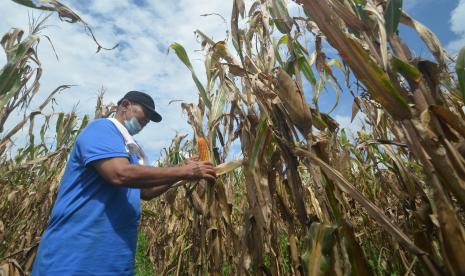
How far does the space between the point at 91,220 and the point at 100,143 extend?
429 millimetres

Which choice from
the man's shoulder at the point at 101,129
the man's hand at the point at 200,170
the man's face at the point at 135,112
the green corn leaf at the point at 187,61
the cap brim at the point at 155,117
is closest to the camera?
the man's hand at the point at 200,170

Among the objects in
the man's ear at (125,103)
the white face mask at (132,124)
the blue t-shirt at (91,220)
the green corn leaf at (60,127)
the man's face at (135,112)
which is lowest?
the blue t-shirt at (91,220)

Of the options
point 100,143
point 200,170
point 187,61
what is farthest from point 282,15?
point 100,143

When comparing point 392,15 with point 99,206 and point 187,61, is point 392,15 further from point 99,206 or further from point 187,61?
A: point 99,206

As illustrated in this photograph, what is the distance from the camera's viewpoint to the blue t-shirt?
1.83 meters

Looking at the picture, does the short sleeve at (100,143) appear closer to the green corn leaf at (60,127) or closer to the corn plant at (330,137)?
the corn plant at (330,137)

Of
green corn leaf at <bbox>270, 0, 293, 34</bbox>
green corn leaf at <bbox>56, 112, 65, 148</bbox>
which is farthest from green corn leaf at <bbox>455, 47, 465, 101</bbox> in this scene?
green corn leaf at <bbox>56, 112, 65, 148</bbox>

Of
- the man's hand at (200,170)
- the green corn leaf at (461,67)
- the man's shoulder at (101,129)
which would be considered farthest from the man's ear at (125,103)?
the green corn leaf at (461,67)

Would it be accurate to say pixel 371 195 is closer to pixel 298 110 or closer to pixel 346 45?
pixel 298 110

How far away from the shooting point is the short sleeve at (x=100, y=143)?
1946 mm

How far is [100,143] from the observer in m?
1.98

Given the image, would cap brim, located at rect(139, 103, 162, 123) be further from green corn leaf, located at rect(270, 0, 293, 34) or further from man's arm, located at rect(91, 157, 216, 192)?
green corn leaf, located at rect(270, 0, 293, 34)

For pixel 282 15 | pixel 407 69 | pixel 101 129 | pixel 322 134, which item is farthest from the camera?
pixel 101 129

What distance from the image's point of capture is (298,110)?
51.0 inches
